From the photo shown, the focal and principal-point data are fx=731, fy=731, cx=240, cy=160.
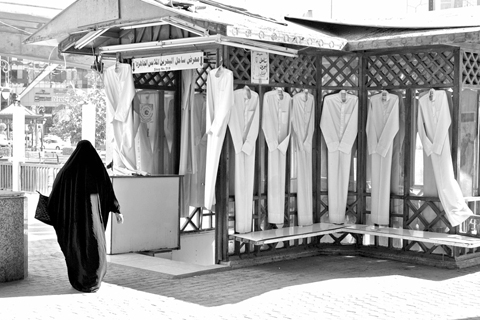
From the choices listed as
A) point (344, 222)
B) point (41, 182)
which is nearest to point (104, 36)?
point (344, 222)

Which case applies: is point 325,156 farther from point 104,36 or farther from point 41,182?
point 41,182

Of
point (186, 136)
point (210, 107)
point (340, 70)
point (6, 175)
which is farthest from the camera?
point (6, 175)

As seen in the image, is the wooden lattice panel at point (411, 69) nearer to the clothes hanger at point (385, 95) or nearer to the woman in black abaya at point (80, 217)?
the clothes hanger at point (385, 95)

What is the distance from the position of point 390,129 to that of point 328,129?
32.0 inches

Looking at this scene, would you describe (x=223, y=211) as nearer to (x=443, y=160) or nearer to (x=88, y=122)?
(x=443, y=160)

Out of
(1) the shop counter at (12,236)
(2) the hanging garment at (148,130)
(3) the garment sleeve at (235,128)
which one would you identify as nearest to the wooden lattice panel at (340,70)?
(3) the garment sleeve at (235,128)

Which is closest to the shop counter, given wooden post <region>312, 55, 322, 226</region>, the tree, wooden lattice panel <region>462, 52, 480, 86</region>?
wooden post <region>312, 55, 322, 226</region>

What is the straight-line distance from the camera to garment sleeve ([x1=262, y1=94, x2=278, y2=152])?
908cm

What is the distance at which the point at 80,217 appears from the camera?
7.48 meters

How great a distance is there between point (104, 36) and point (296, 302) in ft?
15.7

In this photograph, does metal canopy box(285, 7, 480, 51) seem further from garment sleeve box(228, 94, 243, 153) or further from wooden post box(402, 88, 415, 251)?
garment sleeve box(228, 94, 243, 153)

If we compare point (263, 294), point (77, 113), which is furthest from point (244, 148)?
point (77, 113)

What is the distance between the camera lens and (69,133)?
4338cm

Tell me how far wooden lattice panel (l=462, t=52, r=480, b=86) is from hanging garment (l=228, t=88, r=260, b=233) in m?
2.54
